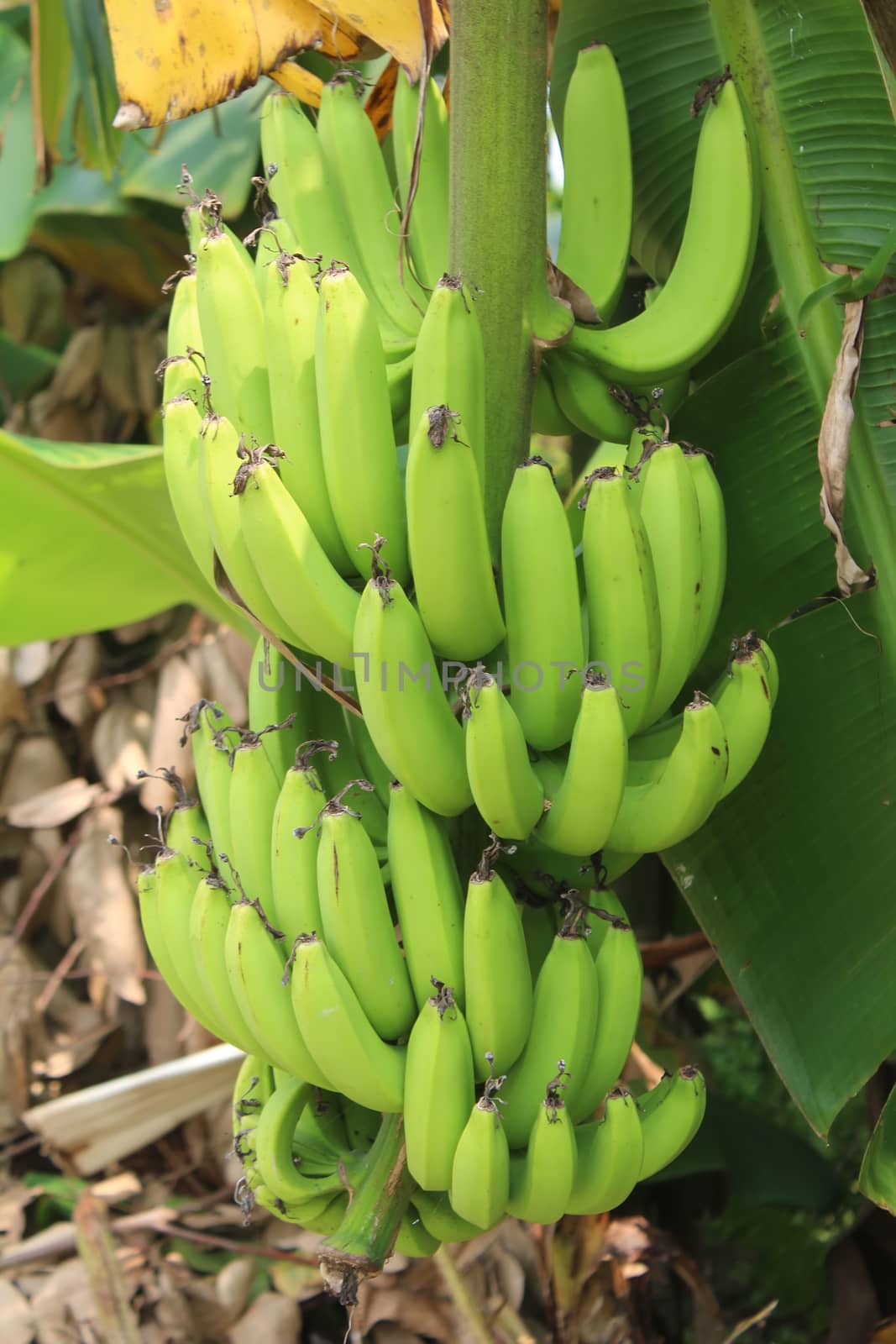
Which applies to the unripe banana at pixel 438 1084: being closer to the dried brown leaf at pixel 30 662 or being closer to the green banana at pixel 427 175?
the green banana at pixel 427 175

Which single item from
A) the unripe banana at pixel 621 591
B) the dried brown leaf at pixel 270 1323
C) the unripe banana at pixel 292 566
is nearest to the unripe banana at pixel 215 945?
the unripe banana at pixel 292 566

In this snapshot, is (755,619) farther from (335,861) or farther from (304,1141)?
(304,1141)

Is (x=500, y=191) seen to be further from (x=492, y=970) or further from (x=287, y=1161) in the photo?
(x=287, y=1161)

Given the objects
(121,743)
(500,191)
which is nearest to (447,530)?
(500,191)

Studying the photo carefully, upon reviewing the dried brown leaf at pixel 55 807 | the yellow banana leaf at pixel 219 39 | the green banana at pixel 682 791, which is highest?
the yellow banana leaf at pixel 219 39

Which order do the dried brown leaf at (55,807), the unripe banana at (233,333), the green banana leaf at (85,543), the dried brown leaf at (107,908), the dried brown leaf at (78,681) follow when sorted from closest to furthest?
the unripe banana at (233,333) < the green banana leaf at (85,543) < the dried brown leaf at (107,908) < the dried brown leaf at (55,807) < the dried brown leaf at (78,681)

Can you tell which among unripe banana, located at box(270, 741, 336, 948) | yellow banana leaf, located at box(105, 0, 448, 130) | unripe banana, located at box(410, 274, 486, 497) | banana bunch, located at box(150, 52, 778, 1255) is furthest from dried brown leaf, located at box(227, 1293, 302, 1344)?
yellow banana leaf, located at box(105, 0, 448, 130)

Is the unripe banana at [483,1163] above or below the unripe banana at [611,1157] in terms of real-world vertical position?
above
